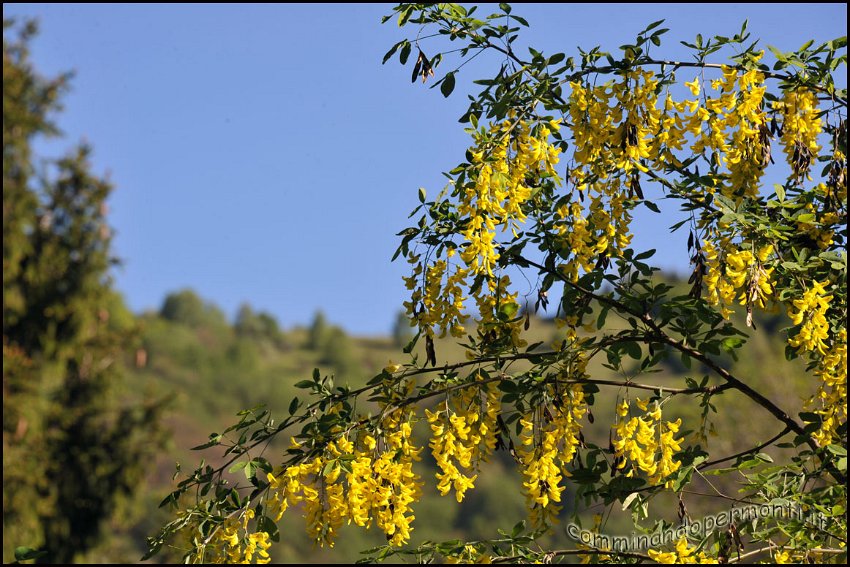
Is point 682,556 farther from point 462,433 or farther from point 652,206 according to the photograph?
point 652,206

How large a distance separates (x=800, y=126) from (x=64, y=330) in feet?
54.9

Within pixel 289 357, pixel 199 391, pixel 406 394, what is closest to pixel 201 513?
pixel 406 394

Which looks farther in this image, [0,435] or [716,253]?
[0,435]

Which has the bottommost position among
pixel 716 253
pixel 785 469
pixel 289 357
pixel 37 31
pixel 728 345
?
pixel 785 469

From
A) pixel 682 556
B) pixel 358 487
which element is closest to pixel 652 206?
pixel 682 556

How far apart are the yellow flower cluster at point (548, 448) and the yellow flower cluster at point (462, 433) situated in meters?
0.10

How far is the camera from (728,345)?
3.02 meters

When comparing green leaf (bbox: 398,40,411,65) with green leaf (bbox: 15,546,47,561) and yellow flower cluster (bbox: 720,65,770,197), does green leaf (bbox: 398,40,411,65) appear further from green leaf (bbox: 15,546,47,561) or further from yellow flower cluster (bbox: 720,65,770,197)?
green leaf (bbox: 15,546,47,561)

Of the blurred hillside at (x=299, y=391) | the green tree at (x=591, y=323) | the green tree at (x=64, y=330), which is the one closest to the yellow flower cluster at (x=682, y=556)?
the green tree at (x=591, y=323)

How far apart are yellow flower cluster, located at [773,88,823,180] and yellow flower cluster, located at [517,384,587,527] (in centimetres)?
98

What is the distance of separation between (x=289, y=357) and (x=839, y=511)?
238 feet

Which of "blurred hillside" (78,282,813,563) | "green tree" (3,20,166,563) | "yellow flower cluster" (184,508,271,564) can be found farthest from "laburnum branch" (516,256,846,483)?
"green tree" (3,20,166,563)

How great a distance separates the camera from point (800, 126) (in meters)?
3.05

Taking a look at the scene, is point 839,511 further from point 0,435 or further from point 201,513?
point 0,435
